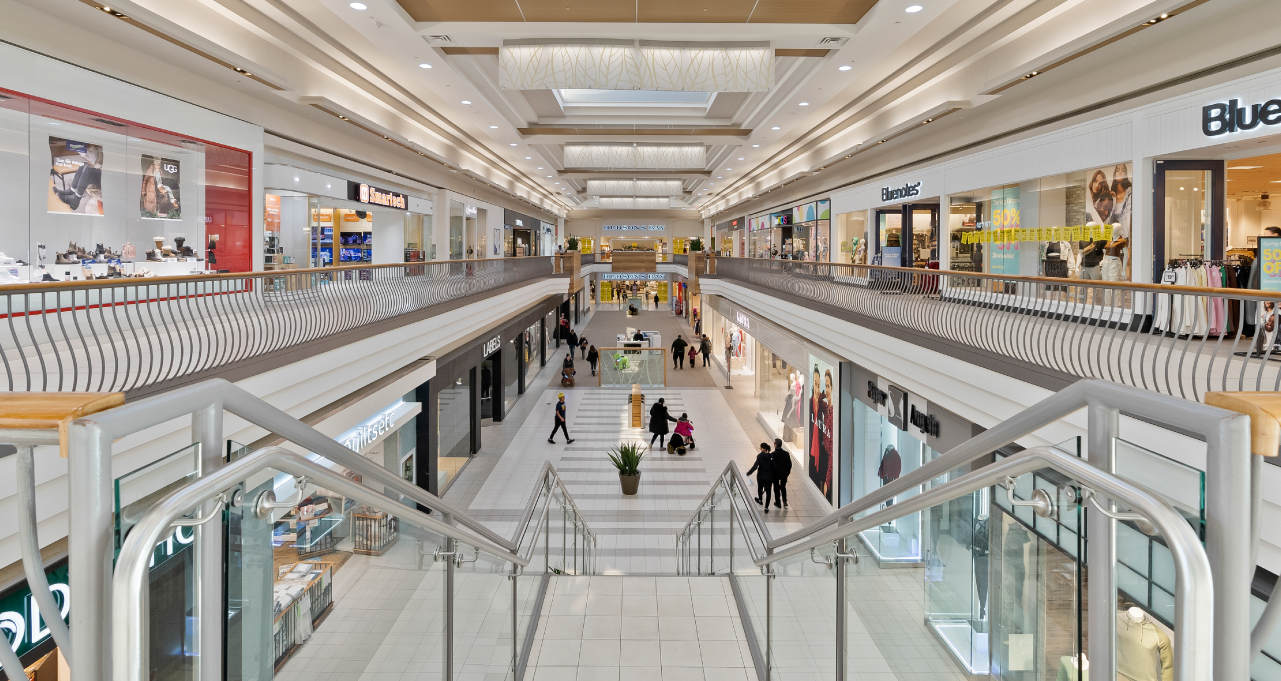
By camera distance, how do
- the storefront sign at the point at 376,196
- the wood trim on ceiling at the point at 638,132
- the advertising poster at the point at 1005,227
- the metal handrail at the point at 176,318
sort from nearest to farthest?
the metal handrail at the point at 176,318 → the advertising poster at the point at 1005,227 → the storefront sign at the point at 376,196 → the wood trim on ceiling at the point at 638,132

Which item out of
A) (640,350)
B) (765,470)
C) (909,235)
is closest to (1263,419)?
(765,470)

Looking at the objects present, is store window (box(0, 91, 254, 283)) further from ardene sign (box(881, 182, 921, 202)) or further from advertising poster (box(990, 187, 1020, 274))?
ardene sign (box(881, 182, 921, 202))

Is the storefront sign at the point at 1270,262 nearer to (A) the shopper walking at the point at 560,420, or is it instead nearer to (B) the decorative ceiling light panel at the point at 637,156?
(A) the shopper walking at the point at 560,420

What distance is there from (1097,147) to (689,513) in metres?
8.18

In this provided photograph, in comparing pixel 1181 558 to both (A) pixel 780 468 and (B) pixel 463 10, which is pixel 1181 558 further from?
(A) pixel 780 468

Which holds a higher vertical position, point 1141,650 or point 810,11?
point 810,11

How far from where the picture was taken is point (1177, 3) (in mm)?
6711

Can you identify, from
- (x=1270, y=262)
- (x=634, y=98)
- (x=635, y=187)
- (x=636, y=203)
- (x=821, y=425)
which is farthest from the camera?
(x=636, y=203)

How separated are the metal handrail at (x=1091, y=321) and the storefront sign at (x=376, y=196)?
1019 cm

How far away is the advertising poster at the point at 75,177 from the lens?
772 centimetres

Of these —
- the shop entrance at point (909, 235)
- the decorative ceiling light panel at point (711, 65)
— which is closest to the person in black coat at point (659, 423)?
the shop entrance at point (909, 235)

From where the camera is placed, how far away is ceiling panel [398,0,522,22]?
29.5ft

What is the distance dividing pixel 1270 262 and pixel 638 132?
13.0 meters

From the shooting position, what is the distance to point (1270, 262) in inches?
303
